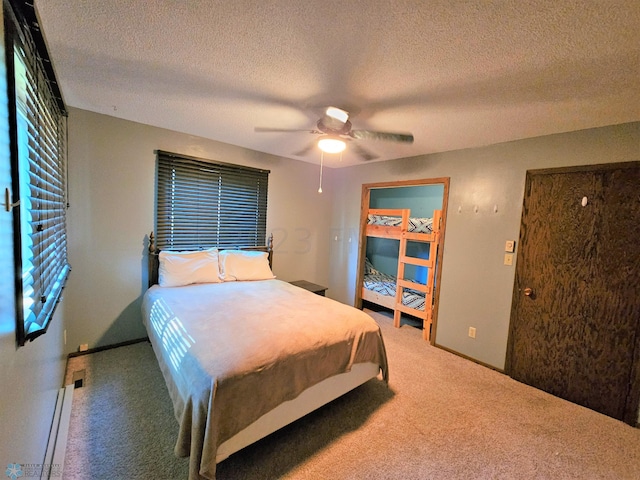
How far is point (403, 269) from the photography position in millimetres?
3836

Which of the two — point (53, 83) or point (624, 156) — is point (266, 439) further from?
point (624, 156)

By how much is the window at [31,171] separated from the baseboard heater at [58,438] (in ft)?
2.59

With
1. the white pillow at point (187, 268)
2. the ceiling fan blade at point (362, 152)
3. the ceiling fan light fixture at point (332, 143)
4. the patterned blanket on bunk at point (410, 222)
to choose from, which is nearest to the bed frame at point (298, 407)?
the white pillow at point (187, 268)

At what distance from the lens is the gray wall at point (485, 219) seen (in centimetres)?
242

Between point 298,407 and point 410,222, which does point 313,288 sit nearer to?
point 410,222

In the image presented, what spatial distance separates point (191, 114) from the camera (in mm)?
A: 2494

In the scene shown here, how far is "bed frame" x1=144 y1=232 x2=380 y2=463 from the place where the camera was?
1.48 metres

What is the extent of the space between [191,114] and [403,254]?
3066mm

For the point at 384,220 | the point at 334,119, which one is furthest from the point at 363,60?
the point at 384,220

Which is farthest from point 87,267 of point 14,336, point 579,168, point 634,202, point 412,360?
point 634,202

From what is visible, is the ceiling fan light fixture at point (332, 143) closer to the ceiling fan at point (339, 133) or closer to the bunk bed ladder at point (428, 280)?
the ceiling fan at point (339, 133)

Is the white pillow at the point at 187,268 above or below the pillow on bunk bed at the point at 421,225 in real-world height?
below

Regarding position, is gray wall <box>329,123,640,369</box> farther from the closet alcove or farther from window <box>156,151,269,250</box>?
window <box>156,151,269,250</box>

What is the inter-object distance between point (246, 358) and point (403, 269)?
9.27 ft
